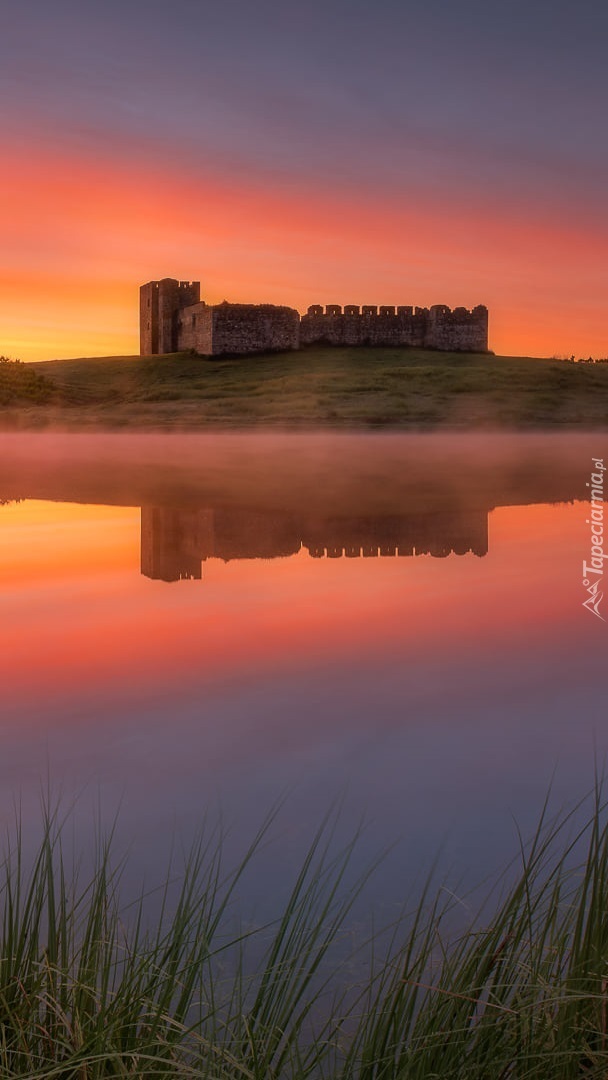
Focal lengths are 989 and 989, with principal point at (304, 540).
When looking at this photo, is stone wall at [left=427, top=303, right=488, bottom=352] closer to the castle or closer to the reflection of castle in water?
the castle

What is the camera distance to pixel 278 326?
194 feet

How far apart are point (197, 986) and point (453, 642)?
419 centimetres

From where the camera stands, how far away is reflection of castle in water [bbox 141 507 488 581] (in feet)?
34.1

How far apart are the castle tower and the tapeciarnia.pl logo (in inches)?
1892

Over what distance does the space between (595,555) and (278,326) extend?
166 feet

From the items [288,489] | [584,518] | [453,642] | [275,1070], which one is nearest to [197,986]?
[275,1070]

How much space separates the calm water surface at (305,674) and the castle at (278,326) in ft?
151

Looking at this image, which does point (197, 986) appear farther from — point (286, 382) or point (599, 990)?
point (286, 382)

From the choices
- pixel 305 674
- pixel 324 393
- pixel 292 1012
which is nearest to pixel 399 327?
pixel 324 393

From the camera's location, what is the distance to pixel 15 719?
487 cm

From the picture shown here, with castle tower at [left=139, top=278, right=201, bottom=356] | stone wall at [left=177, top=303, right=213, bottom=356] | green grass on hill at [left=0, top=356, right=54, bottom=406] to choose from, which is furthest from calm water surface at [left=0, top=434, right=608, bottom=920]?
castle tower at [left=139, top=278, right=201, bottom=356]

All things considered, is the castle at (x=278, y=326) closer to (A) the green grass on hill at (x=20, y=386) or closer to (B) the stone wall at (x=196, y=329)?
(B) the stone wall at (x=196, y=329)

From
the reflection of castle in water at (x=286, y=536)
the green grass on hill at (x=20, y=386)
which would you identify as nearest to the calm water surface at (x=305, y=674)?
the reflection of castle in water at (x=286, y=536)

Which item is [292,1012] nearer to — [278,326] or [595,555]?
[595,555]
